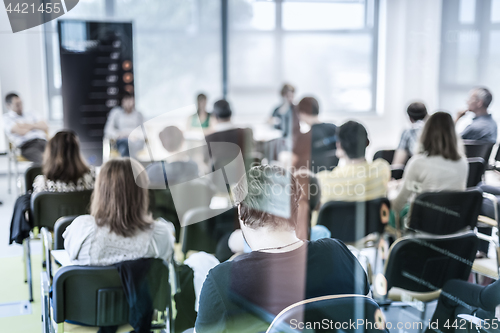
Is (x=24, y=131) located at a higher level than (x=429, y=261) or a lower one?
higher

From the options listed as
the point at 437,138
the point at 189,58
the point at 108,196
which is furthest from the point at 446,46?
the point at 108,196

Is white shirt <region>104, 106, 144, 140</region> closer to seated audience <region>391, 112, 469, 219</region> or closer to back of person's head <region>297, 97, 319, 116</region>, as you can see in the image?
back of person's head <region>297, 97, 319, 116</region>

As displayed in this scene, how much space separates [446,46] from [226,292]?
7459 millimetres

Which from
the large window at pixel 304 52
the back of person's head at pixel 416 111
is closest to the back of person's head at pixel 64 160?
the back of person's head at pixel 416 111

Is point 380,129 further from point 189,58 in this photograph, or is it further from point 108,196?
point 108,196

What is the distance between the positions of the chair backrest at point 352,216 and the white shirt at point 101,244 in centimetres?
107

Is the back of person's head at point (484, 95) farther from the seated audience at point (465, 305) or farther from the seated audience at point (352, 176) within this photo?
the seated audience at point (465, 305)

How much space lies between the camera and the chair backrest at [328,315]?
41.8 inches

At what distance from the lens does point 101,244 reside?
1.92m

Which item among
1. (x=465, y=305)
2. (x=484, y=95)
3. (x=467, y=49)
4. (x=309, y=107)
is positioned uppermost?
(x=467, y=49)

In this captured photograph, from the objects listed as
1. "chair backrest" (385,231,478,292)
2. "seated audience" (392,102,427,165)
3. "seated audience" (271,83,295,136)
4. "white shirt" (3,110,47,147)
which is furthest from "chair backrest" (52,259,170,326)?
"seated audience" (271,83,295,136)

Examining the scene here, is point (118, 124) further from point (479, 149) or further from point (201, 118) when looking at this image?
point (479, 149)

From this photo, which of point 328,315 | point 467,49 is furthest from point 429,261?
point 467,49

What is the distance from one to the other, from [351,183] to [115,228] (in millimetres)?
1419
